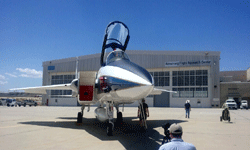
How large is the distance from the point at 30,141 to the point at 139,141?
3706 millimetres

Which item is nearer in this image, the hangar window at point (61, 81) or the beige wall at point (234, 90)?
the beige wall at point (234, 90)

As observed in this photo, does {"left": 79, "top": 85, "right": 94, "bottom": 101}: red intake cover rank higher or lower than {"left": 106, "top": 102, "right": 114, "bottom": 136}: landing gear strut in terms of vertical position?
higher

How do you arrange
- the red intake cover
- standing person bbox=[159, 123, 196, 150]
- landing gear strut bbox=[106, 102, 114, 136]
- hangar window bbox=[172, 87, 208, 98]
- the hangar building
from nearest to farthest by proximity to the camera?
standing person bbox=[159, 123, 196, 150], landing gear strut bbox=[106, 102, 114, 136], the red intake cover, the hangar building, hangar window bbox=[172, 87, 208, 98]

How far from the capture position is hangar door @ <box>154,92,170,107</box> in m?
36.3

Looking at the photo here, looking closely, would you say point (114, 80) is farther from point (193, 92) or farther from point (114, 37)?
point (193, 92)

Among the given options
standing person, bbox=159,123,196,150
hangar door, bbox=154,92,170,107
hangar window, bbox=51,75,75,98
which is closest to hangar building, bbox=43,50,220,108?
hangar door, bbox=154,92,170,107


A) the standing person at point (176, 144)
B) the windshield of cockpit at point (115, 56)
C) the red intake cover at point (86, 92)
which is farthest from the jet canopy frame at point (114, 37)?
the standing person at point (176, 144)

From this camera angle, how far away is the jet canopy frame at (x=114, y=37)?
9.02m

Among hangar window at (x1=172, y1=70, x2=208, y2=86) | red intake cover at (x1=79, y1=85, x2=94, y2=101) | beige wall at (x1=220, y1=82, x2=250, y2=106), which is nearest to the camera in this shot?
red intake cover at (x1=79, y1=85, x2=94, y2=101)

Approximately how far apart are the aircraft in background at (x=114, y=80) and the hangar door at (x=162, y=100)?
25.9 m

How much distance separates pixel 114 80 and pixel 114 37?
3.44 meters

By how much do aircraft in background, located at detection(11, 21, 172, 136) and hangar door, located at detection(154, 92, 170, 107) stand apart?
25.9m

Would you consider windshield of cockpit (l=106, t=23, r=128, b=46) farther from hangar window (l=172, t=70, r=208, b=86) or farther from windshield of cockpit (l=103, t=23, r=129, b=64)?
hangar window (l=172, t=70, r=208, b=86)

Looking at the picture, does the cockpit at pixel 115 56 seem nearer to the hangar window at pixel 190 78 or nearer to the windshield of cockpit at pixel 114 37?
the windshield of cockpit at pixel 114 37
